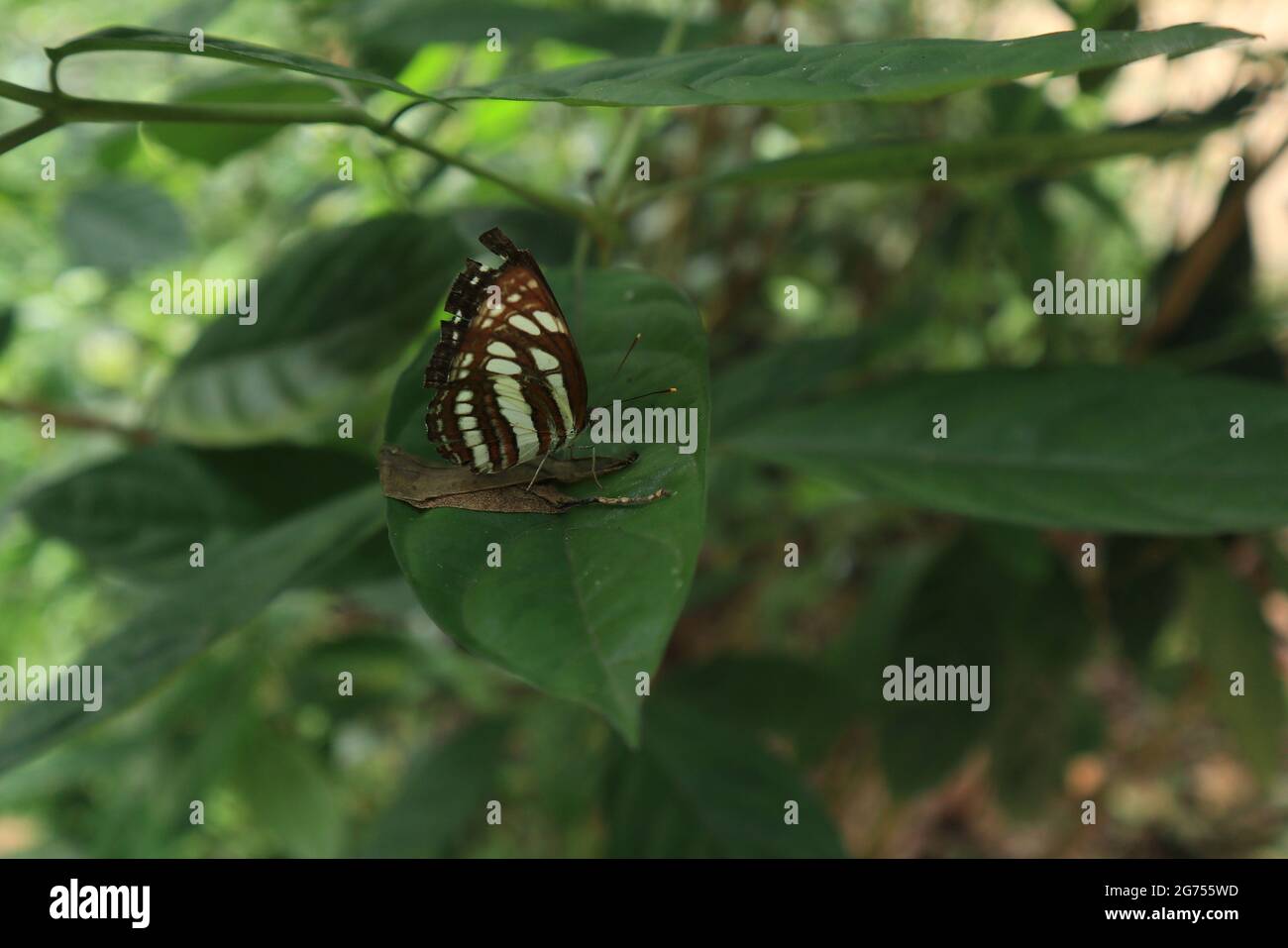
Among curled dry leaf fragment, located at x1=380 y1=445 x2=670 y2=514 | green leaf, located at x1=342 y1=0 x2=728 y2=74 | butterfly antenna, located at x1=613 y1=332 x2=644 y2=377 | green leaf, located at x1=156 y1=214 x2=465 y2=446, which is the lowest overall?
curled dry leaf fragment, located at x1=380 y1=445 x2=670 y2=514

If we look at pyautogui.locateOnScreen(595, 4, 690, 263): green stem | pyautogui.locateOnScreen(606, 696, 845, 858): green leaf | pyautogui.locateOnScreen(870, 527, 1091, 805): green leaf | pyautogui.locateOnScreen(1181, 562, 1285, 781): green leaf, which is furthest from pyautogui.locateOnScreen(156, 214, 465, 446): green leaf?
pyautogui.locateOnScreen(1181, 562, 1285, 781): green leaf

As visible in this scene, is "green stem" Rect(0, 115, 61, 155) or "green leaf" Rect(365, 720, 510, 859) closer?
"green stem" Rect(0, 115, 61, 155)

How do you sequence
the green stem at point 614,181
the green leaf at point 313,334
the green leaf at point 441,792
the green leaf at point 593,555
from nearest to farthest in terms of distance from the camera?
the green leaf at point 593,555 < the green stem at point 614,181 < the green leaf at point 313,334 < the green leaf at point 441,792

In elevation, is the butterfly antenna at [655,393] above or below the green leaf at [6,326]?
below

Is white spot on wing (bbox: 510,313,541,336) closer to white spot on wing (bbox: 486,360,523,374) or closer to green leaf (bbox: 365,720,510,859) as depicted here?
white spot on wing (bbox: 486,360,523,374)

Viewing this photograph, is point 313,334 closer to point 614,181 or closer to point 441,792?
point 614,181

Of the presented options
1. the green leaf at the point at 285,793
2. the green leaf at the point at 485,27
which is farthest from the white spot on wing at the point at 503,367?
the green leaf at the point at 285,793

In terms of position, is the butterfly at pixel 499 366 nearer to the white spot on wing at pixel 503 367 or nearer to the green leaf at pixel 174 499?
the white spot on wing at pixel 503 367
